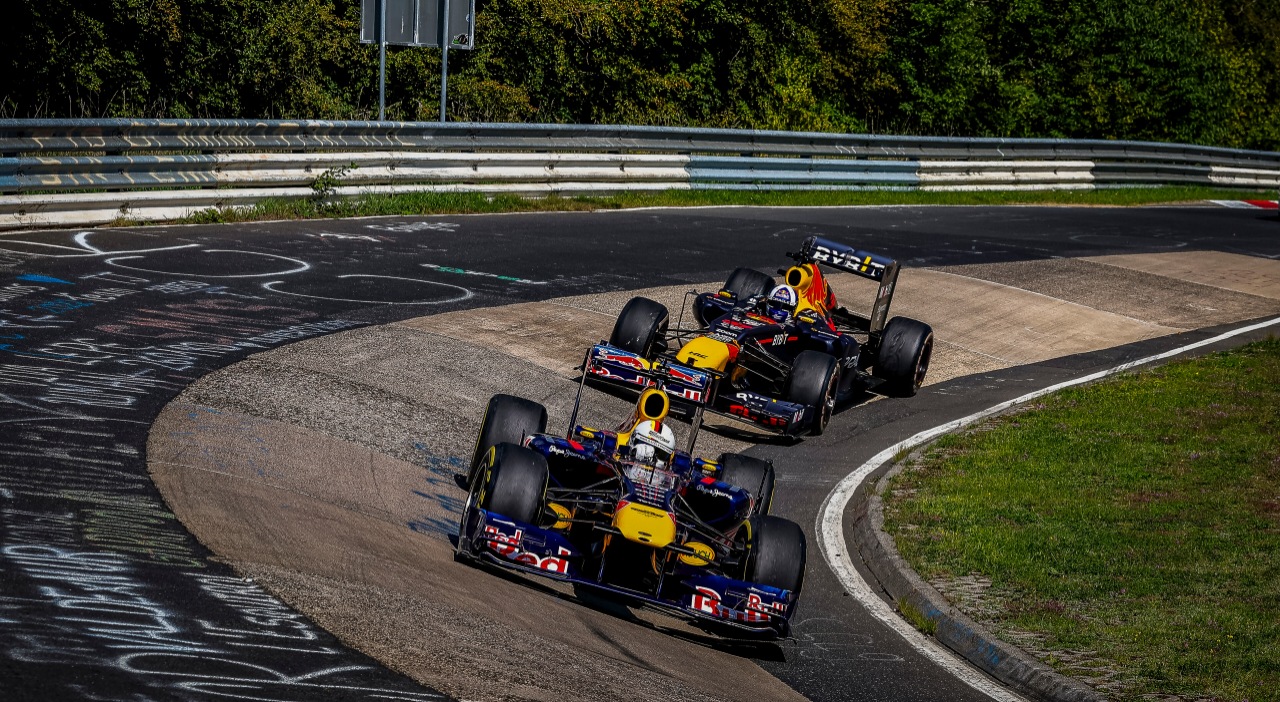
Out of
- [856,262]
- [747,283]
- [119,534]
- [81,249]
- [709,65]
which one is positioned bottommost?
[119,534]

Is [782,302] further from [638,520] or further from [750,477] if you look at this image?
[638,520]

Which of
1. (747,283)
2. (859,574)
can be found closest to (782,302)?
(747,283)

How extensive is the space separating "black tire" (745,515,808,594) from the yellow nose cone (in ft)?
1.72

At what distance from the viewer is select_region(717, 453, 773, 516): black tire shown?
9.83 meters

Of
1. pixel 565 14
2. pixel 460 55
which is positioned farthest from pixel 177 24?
pixel 565 14

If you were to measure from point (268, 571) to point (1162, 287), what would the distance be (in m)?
18.2

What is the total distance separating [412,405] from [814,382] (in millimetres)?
3667

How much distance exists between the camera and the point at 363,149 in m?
20.2

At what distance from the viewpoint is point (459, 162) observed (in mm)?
21781

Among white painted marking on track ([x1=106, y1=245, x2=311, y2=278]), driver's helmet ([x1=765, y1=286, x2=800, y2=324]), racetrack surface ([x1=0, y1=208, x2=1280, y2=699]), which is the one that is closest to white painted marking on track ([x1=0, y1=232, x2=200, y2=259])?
racetrack surface ([x1=0, y1=208, x2=1280, y2=699])

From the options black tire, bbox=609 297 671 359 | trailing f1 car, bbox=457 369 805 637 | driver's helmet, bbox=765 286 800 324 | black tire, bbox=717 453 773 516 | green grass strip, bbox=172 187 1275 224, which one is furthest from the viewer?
green grass strip, bbox=172 187 1275 224

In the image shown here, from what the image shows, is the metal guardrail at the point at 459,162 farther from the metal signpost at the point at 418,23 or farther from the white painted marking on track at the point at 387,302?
the white painted marking on track at the point at 387,302

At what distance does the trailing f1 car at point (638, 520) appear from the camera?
7.98 meters

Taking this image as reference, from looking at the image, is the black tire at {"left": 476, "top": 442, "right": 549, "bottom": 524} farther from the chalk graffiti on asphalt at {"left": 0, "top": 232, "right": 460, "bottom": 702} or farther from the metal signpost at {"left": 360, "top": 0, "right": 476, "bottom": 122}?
the metal signpost at {"left": 360, "top": 0, "right": 476, "bottom": 122}
